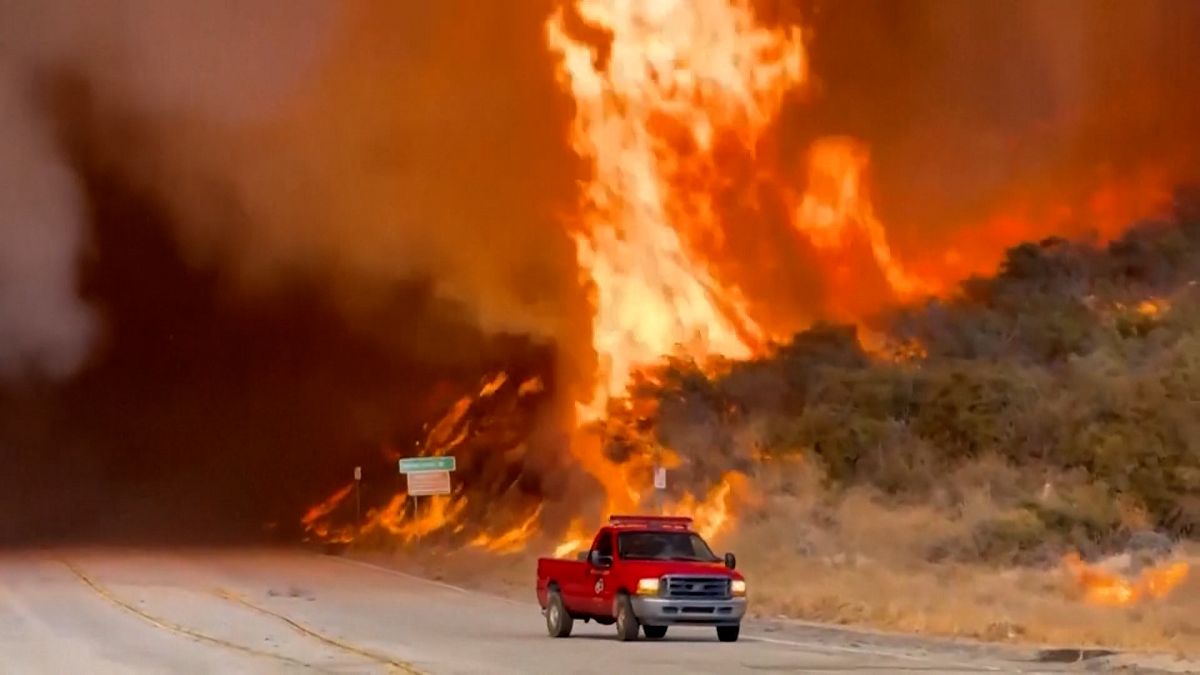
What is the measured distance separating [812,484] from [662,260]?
698 centimetres

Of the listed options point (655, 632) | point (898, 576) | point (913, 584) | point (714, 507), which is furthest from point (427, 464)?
point (655, 632)

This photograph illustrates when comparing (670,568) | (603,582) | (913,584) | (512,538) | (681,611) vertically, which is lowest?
(681,611)

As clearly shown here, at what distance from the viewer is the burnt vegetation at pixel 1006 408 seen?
3791cm

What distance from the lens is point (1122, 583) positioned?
99.3 feet

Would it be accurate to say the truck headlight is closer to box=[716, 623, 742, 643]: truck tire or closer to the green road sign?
box=[716, 623, 742, 643]: truck tire

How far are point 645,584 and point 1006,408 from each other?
80.0 ft

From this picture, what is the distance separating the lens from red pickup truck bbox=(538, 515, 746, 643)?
71.5 feet

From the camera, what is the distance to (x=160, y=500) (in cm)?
7219

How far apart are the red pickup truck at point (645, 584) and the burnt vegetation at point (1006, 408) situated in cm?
1376

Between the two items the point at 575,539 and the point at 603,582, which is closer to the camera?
the point at 603,582

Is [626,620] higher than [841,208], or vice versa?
[841,208]

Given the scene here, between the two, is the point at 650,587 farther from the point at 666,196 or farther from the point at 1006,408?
the point at 1006,408

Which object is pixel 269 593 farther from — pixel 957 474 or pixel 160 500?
pixel 160 500

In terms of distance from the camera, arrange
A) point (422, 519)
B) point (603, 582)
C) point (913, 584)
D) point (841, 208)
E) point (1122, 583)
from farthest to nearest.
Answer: point (422, 519), point (841, 208), point (913, 584), point (1122, 583), point (603, 582)
